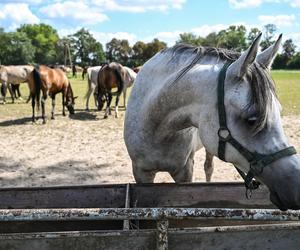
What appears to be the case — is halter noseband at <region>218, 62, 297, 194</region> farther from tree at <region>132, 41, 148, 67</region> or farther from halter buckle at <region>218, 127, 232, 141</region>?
tree at <region>132, 41, 148, 67</region>

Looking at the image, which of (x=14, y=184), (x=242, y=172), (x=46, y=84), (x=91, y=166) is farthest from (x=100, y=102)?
(x=242, y=172)

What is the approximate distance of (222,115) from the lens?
7.16 ft

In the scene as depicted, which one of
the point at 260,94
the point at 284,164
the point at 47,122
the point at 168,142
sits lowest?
the point at 47,122

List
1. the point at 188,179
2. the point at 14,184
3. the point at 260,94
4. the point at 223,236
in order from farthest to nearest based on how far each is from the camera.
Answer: the point at 14,184 → the point at 188,179 → the point at 260,94 → the point at 223,236

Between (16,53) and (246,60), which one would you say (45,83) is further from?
(16,53)

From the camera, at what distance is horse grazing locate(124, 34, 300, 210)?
2023 mm

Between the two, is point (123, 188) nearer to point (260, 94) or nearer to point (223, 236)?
point (223, 236)

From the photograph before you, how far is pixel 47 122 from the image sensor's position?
36.6 feet

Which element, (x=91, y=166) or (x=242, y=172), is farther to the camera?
(x=91, y=166)

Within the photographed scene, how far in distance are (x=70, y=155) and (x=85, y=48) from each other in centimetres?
8371

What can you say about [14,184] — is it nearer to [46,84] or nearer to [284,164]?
[284,164]

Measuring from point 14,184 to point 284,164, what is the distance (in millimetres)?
4910

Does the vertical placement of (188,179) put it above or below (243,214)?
below

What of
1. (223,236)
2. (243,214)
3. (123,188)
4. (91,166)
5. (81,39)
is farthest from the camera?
(81,39)
